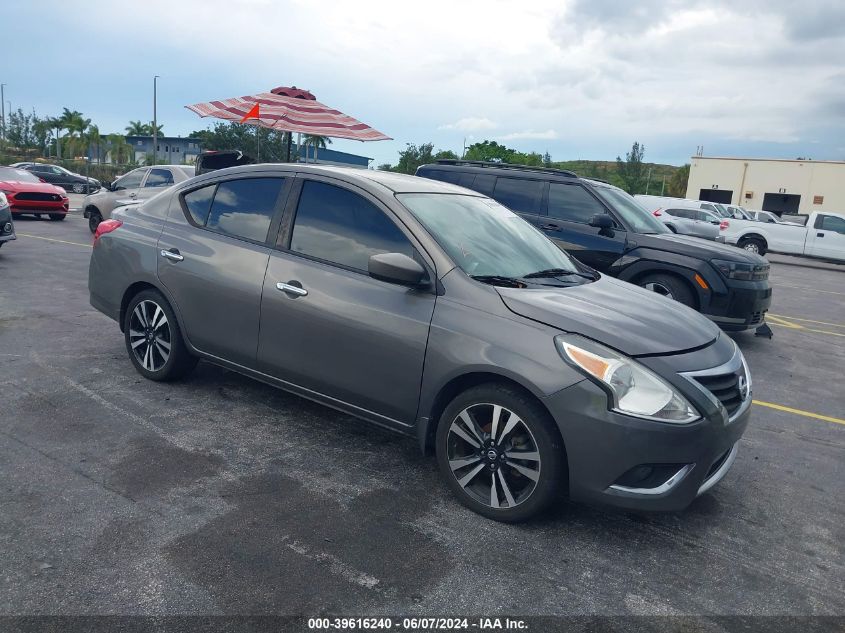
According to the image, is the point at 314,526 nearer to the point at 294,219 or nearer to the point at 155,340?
the point at 294,219

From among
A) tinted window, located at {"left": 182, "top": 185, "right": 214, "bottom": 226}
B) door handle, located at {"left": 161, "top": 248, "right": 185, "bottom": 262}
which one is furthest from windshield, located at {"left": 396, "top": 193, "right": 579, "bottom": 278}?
door handle, located at {"left": 161, "top": 248, "right": 185, "bottom": 262}

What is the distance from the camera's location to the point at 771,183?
50125 mm

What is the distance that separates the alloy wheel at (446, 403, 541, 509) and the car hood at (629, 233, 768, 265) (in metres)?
5.34

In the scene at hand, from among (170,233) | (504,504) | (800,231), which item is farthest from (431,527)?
(800,231)

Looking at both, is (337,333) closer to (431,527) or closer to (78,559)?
(431,527)

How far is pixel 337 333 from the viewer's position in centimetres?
388

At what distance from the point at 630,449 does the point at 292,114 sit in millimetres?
10710

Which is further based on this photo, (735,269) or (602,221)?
(602,221)

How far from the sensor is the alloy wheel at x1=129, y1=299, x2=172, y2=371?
16.2ft

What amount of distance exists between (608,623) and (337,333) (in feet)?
6.76

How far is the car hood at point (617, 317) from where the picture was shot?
3268mm

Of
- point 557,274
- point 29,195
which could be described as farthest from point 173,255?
point 29,195

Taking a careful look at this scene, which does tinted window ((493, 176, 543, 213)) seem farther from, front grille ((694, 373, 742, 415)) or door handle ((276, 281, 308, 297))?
front grille ((694, 373, 742, 415))

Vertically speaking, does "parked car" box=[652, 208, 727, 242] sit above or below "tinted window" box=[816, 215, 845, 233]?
below
